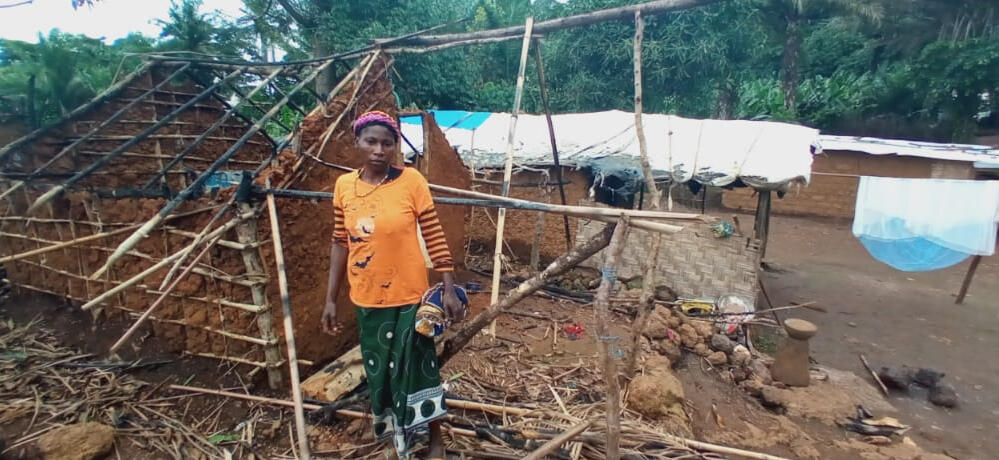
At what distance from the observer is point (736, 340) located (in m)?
5.78

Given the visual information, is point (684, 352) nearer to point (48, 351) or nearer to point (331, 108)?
point (331, 108)

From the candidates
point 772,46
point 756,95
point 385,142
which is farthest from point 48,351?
point 772,46

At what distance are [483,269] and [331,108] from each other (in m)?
4.07

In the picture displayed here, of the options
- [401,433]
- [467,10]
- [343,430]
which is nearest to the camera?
[401,433]

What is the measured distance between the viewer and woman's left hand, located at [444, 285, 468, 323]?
2.41 metres

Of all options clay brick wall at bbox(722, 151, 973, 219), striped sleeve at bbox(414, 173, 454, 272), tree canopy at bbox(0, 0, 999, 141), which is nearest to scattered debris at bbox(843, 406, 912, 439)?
striped sleeve at bbox(414, 173, 454, 272)

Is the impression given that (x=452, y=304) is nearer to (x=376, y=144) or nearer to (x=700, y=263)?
(x=376, y=144)

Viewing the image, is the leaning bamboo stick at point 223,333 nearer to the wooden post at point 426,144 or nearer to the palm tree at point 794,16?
the wooden post at point 426,144

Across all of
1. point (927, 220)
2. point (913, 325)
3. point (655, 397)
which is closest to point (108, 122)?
point (655, 397)

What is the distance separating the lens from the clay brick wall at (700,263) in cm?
631

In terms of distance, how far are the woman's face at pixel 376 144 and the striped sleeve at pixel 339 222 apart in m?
0.26

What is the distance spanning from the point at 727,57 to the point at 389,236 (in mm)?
14892

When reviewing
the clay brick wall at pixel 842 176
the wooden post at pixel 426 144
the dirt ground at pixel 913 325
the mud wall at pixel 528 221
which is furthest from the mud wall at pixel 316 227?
the clay brick wall at pixel 842 176

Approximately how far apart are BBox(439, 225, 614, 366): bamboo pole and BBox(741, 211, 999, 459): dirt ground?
13.9 feet
